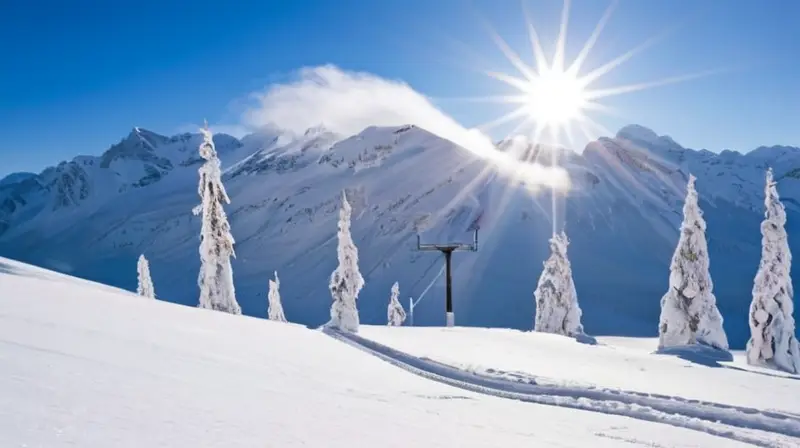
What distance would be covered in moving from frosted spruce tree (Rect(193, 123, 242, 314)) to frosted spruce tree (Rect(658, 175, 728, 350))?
2152cm

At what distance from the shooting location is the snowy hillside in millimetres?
5102

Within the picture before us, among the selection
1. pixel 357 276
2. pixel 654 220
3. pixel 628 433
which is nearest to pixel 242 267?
pixel 654 220

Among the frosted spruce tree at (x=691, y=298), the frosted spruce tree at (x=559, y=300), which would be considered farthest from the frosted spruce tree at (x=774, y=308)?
the frosted spruce tree at (x=559, y=300)

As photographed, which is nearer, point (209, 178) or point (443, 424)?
point (443, 424)

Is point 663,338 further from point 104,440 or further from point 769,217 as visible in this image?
point 104,440

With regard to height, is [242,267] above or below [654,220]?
below

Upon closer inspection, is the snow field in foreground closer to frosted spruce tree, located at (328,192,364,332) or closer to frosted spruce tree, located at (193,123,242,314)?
frosted spruce tree, located at (328,192,364,332)

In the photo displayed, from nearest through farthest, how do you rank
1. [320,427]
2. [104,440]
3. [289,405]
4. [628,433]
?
1. [104,440]
2. [320,427]
3. [289,405]
4. [628,433]

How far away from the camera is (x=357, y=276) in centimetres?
3130

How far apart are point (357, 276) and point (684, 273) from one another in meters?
16.5

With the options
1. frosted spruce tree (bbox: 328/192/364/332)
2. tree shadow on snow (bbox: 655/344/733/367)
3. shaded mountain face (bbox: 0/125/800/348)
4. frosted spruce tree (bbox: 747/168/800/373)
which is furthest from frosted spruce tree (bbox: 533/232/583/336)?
shaded mountain face (bbox: 0/125/800/348)

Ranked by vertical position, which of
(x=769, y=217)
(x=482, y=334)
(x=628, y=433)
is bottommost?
(x=628, y=433)

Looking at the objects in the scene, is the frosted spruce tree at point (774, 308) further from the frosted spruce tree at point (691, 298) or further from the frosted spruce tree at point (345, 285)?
the frosted spruce tree at point (345, 285)

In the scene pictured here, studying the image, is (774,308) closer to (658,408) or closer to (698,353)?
(698,353)
